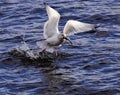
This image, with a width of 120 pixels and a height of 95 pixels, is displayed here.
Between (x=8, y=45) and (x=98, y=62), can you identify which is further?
(x=8, y=45)

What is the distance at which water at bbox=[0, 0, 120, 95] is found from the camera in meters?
11.5

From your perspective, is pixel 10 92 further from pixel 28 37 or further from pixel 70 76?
pixel 28 37

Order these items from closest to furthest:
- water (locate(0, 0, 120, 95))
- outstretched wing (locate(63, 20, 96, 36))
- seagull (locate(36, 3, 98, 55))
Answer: water (locate(0, 0, 120, 95)), outstretched wing (locate(63, 20, 96, 36)), seagull (locate(36, 3, 98, 55))

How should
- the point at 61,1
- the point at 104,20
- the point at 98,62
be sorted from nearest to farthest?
the point at 98,62 < the point at 104,20 < the point at 61,1

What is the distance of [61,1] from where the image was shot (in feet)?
58.9

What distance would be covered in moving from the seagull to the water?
0.39 metres

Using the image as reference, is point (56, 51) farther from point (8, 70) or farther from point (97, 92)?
point (97, 92)

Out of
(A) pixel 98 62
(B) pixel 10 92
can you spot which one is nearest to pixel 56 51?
(A) pixel 98 62

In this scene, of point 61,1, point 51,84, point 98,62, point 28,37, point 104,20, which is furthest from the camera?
point 61,1

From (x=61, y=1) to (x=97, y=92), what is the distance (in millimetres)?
7268

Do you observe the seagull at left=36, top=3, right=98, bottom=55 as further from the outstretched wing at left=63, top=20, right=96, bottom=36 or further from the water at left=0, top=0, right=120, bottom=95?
the water at left=0, top=0, right=120, bottom=95

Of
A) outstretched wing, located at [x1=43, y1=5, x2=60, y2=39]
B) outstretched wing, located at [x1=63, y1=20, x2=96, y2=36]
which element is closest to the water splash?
outstretched wing, located at [x1=43, y1=5, x2=60, y2=39]

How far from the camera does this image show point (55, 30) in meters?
13.1

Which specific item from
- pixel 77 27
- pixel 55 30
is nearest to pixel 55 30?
pixel 55 30
